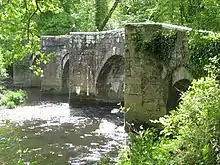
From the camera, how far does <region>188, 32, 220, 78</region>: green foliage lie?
627 centimetres

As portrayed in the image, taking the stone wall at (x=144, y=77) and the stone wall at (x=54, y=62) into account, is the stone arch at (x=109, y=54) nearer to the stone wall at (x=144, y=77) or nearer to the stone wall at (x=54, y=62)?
the stone wall at (x=144, y=77)

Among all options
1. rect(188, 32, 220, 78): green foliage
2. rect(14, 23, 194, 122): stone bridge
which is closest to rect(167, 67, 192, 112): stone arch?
rect(14, 23, 194, 122): stone bridge

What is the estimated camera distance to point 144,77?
9.76 m

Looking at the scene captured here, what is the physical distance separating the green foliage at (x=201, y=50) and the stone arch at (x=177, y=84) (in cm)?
47

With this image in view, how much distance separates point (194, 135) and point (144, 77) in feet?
16.7

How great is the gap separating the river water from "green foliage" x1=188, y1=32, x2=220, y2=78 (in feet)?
6.09

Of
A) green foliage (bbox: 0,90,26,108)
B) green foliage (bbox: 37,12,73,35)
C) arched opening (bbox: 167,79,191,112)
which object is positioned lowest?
green foliage (bbox: 0,90,26,108)

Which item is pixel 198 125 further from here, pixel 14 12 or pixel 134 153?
pixel 14 12

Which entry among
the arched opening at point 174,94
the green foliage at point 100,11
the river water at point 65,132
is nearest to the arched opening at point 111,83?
the river water at point 65,132

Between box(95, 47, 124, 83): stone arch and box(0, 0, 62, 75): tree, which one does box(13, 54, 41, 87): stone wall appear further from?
box(0, 0, 62, 75): tree

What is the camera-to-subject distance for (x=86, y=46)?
1580 centimetres

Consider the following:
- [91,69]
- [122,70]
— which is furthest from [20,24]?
[122,70]

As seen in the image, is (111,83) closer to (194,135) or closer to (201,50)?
(201,50)

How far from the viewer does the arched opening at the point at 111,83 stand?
15791 millimetres
